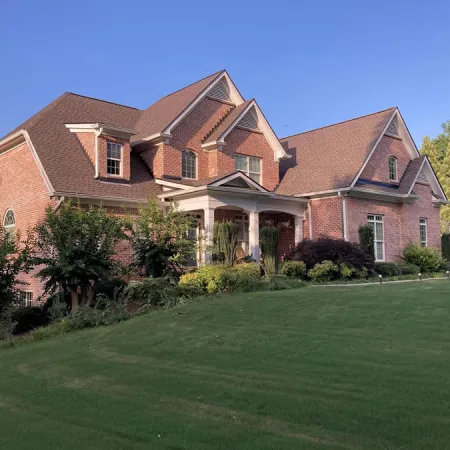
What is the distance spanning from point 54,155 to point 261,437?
16370mm

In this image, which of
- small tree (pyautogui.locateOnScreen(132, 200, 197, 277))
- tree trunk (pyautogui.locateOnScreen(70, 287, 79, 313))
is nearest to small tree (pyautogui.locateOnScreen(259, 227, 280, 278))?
small tree (pyautogui.locateOnScreen(132, 200, 197, 277))

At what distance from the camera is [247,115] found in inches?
923

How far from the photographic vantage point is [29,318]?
46.8ft

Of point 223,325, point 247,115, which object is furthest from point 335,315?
point 247,115

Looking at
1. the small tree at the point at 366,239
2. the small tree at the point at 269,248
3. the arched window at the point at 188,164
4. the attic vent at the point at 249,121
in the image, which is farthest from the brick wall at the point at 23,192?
the small tree at the point at 366,239

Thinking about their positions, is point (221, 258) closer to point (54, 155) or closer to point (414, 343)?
point (54, 155)

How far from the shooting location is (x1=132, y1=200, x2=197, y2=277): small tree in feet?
51.6

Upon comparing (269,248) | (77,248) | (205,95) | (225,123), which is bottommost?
(77,248)

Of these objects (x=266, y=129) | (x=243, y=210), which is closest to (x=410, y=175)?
(x=266, y=129)

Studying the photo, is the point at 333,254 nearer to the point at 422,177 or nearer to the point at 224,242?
the point at 224,242

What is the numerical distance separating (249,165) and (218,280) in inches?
388

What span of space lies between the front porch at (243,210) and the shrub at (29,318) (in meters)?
5.81

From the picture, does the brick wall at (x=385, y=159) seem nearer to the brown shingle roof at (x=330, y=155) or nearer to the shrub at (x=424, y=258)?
the brown shingle roof at (x=330, y=155)

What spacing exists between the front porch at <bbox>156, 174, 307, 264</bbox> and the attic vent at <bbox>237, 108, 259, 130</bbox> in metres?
4.19
